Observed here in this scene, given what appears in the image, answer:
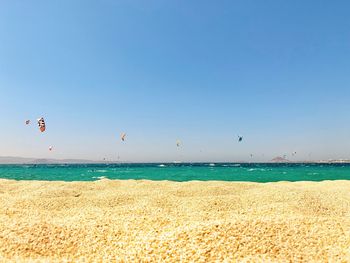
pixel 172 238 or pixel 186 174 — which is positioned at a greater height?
pixel 172 238

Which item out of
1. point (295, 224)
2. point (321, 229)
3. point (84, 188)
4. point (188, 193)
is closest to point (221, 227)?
point (295, 224)

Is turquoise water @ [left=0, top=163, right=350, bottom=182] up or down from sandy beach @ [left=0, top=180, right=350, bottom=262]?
down

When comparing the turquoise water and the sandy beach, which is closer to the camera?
the sandy beach

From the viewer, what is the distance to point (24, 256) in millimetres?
4941

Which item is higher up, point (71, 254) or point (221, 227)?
point (221, 227)

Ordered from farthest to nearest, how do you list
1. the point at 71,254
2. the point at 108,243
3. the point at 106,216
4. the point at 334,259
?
1. the point at 106,216
2. the point at 108,243
3. the point at 71,254
4. the point at 334,259

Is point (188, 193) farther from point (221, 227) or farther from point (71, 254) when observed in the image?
point (71, 254)

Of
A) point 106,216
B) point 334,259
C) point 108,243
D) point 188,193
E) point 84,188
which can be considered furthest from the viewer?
point 84,188

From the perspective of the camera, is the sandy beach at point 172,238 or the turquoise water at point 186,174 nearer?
the sandy beach at point 172,238

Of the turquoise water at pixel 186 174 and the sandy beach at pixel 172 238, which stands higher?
the sandy beach at pixel 172 238

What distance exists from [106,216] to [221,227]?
3312mm

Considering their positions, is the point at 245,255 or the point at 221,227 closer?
the point at 245,255

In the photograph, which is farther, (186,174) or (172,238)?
(186,174)

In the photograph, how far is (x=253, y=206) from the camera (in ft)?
31.7
